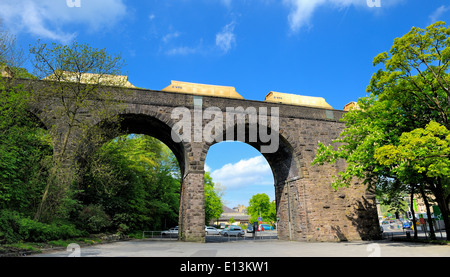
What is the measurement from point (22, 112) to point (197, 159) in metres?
9.26

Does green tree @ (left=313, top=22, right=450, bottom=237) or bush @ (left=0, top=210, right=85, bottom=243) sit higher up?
green tree @ (left=313, top=22, right=450, bottom=237)

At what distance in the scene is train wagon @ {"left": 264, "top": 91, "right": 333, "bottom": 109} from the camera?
71.6 feet

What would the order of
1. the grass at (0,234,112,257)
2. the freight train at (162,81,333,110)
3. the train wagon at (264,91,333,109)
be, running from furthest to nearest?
the train wagon at (264,91,333,109)
the freight train at (162,81,333,110)
the grass at (0,234,112,257)

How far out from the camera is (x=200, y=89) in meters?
20.5

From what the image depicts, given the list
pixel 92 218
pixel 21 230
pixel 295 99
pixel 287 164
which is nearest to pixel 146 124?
pixel 92 218

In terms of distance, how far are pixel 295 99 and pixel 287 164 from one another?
5.41 metres

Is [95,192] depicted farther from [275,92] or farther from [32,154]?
[275,92]

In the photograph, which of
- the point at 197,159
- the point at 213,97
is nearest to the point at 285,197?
the point at 197,159

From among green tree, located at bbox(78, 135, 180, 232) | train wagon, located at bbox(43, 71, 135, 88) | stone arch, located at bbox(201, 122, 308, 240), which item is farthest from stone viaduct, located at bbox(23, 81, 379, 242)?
green tree, located at bbox(78, 135, 180, 232)

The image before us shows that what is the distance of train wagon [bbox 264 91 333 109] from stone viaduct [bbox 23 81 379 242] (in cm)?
180

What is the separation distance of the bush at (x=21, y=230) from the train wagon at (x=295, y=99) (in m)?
15.8

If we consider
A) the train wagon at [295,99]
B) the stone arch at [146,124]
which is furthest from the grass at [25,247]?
the train wagon at [295,99]

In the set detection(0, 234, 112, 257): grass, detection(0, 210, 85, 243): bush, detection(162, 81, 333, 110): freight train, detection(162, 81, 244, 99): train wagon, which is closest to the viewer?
detection(0, 234, 112, 257): grass

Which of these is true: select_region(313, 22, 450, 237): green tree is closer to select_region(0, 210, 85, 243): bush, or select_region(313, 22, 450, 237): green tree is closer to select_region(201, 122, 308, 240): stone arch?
select_region(201, 122, 308, 240): stone arch
